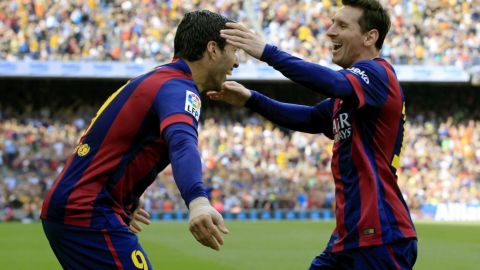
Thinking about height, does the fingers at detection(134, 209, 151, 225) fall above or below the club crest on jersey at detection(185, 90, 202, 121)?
below

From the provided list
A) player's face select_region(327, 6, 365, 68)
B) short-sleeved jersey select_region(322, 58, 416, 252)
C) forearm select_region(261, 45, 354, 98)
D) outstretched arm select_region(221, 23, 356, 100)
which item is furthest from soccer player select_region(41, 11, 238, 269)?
player's face select_region(327, 6, 365, 68)

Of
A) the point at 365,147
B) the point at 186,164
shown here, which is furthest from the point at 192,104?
the point at 365,147

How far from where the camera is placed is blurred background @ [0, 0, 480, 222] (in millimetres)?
27469

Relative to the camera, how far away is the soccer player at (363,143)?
4797 millimetres

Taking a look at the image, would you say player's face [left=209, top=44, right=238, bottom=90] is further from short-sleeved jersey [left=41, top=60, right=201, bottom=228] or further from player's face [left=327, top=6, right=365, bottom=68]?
player's face [left=327, top=6, right=365, bottom=68]

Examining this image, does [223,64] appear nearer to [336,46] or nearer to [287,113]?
[336,46]

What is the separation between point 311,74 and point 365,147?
59cm

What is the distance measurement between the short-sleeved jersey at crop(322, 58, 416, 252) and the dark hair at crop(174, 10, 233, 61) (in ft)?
2.70

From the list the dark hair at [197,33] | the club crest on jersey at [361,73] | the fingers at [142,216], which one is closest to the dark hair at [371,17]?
the club crest on jersey at [361,73]

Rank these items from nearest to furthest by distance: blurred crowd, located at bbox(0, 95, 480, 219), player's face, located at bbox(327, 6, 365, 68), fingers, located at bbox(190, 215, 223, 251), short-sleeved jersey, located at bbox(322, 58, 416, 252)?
fingers, located at bbox(190, 215, 223, 251), short-sleeved jersey, located at bbox(322, 58, 416, 252), player's face, located at bbox(327, 6, 365, 68), blurred crowd, located at bbox(0, 95, 480, 219)

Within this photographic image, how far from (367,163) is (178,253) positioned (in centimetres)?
1053

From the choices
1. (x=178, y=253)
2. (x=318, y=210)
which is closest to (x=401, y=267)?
(x=178, y=253)

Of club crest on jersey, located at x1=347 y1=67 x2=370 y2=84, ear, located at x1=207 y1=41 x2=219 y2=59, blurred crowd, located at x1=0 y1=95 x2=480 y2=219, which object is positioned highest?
ear, located at x1=207 y1=41 x2=219 y2=59

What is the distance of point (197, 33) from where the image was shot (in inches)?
176
